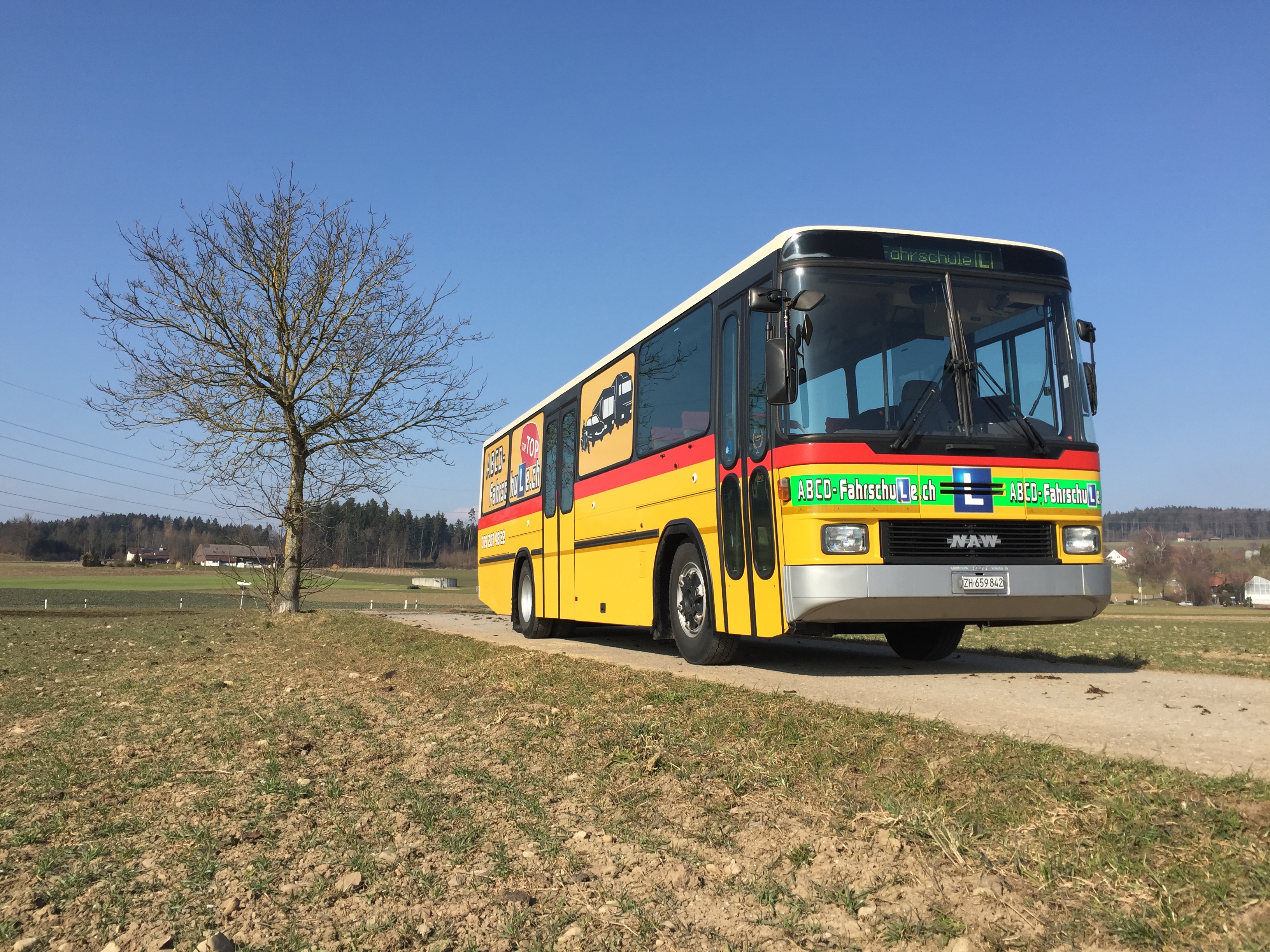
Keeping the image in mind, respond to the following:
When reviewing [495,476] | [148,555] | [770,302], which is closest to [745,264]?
[770,302]

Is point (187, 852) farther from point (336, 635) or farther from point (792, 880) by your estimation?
point (336, 635)

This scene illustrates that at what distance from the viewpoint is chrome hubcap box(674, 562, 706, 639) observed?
915 centimetres

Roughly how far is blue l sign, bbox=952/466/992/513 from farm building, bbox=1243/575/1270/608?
4112 inches

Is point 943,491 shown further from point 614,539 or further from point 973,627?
point 973,627

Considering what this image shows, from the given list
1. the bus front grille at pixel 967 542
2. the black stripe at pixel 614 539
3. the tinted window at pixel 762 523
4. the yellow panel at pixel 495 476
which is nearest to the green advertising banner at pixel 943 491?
the bus front grille at pixel 967 542

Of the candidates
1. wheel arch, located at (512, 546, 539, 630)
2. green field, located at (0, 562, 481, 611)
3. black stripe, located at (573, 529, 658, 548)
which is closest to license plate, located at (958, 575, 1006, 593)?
black stripe, located at (573, 529, 658, 548)

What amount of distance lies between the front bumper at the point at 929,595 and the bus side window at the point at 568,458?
6.15m

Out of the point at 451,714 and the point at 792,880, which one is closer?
the point at 792,880

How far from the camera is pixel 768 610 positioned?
7.74 meters

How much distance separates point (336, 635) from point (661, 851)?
1407cm

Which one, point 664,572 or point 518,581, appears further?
point 518,581

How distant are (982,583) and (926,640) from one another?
8.72 ft

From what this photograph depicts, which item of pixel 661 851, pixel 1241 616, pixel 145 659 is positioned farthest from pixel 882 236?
pixel 1241 616

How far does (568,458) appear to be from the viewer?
1355 centimetres
